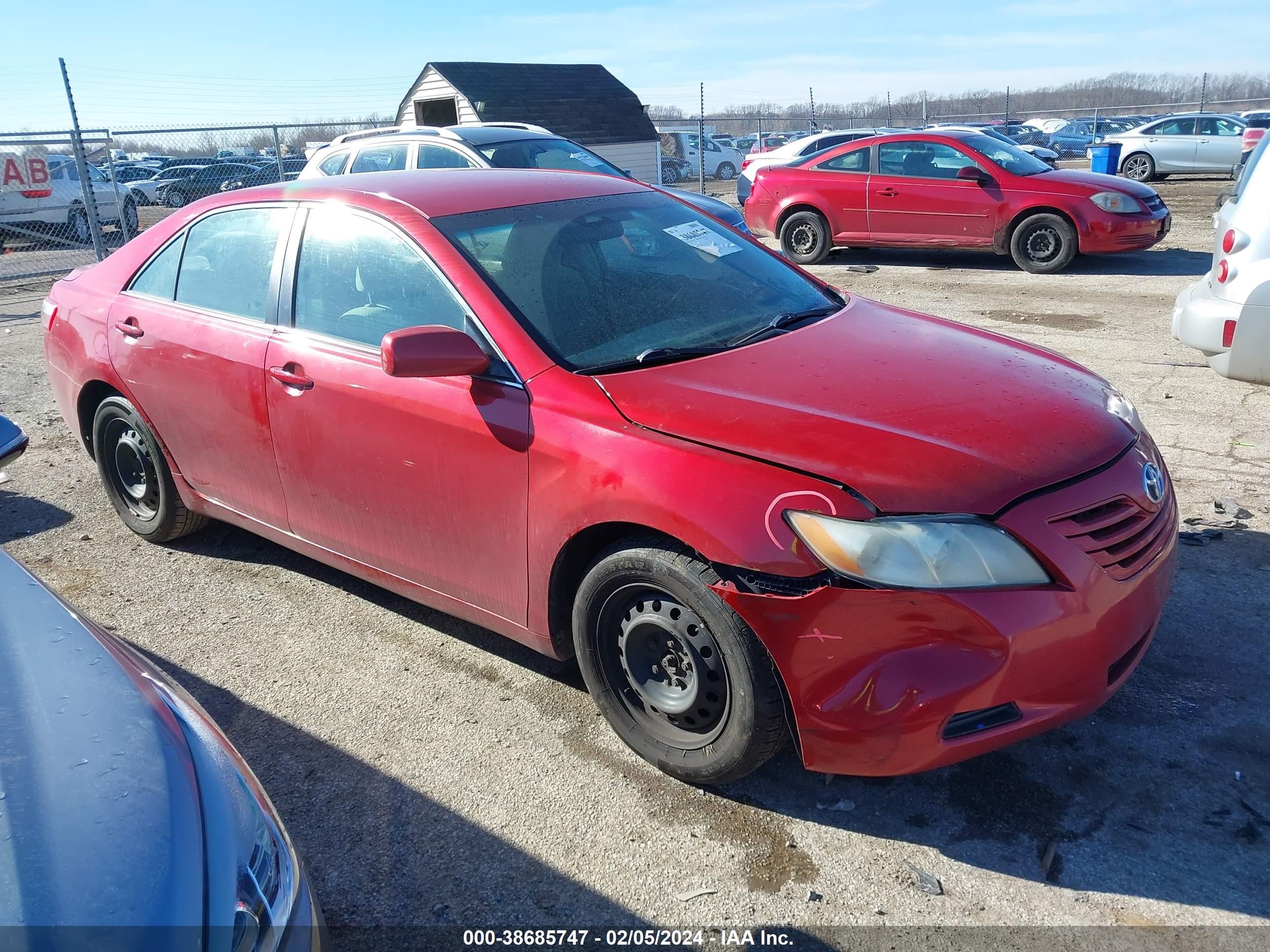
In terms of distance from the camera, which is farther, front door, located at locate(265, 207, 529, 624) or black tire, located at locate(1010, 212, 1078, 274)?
black tire, located at locate(1010, 212, 1078, 274)

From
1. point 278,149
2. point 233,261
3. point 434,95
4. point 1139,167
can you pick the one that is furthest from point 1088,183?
point 434,95

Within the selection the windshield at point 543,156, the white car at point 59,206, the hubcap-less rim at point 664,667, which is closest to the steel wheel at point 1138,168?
the windshield at point 543,156

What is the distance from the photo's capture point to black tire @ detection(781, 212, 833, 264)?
1230cm

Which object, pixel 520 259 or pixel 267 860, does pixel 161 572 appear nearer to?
pixel 520 259

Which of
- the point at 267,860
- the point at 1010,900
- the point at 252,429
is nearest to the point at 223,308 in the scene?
the point at 252,429

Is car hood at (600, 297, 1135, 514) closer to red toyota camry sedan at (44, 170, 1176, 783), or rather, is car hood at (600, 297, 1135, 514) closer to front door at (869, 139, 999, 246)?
red toyota camry sedan at (44, 170, 1176, 783)

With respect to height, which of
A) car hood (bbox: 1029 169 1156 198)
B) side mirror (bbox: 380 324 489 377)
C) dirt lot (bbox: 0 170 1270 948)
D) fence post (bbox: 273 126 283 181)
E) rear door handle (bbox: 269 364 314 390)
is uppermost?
fence post (bbox: 273 126 283 181)

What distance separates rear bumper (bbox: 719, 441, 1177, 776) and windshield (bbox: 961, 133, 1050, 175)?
952cm

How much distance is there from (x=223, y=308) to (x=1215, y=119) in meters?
22.4

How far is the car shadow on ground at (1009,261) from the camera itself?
35.9 feet

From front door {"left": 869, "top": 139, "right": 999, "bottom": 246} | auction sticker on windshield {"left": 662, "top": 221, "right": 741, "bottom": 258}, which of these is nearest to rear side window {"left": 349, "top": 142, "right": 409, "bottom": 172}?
front door {"left": 869, "top": 139, "right": 999, "bottom": 246}

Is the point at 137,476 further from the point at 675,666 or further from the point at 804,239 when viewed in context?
the point at 804,239

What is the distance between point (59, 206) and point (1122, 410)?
17201 mm

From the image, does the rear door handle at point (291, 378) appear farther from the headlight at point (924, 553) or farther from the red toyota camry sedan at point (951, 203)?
the red toyota camry sedan at point (951, 203)
